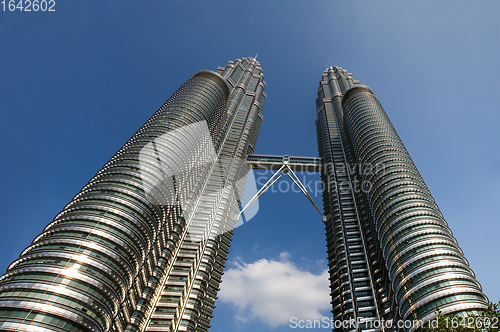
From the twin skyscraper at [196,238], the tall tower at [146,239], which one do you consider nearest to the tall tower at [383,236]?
the twin skyscraper at [196,238]

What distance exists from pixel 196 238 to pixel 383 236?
52421mm

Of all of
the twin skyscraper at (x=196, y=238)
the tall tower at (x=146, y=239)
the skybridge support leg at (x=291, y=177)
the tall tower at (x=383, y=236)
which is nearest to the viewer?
the tall tower at (x=146, y=239)

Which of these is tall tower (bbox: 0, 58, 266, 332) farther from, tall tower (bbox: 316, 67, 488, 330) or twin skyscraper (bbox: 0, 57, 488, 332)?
tall tower (bbox: 316, 67, 488, 330)

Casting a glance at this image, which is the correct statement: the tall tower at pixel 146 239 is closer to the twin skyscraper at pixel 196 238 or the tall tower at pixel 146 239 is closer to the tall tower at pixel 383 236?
the twin skyscraper at pixel 196 238

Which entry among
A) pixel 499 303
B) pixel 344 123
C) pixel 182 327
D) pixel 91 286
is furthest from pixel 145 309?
pixel 344 123

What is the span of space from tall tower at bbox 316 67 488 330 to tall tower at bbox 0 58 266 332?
121 ft

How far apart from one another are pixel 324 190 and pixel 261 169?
3173 cm

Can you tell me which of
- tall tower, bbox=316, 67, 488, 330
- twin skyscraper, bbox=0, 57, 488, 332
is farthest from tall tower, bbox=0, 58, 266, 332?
tall tower, bbox=316, 67, 488, 330

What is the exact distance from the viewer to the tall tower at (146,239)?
52375 millimetres

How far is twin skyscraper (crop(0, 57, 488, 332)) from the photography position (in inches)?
2183

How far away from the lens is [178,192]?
88750mm

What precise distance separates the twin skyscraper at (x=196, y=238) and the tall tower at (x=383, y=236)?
315 mm

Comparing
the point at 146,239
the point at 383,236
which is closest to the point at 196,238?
the point at 146,239

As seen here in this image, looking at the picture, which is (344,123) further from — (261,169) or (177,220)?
(177,220)
